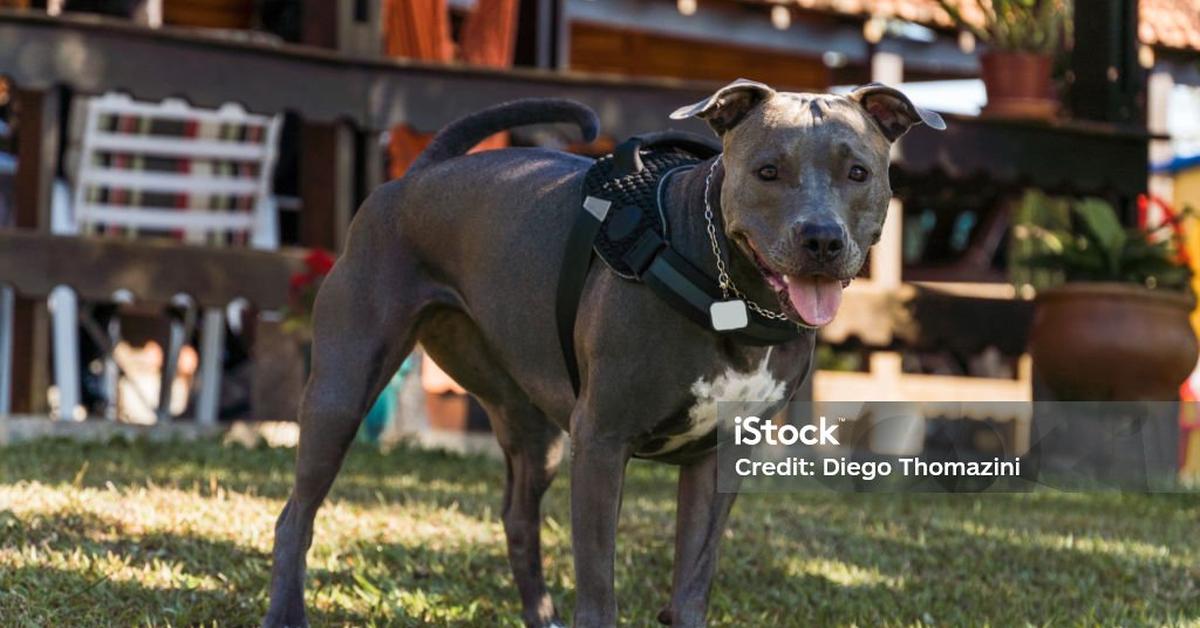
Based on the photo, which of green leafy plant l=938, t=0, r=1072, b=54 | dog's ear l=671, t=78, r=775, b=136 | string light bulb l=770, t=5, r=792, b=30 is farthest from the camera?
string light bulb l=770, t=5, r=792, b=30

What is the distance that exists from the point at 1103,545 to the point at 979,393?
17.9ft

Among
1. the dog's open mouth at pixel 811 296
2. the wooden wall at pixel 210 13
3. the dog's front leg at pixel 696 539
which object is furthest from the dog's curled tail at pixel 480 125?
the wooden wall at pixel 210 13

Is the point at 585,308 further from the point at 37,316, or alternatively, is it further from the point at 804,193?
the point at 37,316

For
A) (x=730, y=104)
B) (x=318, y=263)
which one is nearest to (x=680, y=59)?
(x=318, y=263)

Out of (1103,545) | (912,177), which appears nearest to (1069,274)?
(912,177)

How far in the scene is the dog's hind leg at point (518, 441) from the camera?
4098mm

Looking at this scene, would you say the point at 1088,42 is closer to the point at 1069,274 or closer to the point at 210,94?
the point at 1069,274

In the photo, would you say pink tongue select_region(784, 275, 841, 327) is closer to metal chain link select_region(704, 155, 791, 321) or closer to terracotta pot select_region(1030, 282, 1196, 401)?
metal chain link select_region(704, 155, 791, 321)

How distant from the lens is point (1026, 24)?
364 inches

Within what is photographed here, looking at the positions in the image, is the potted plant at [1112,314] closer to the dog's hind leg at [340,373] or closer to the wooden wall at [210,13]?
the dog's hind leg at [340,373]

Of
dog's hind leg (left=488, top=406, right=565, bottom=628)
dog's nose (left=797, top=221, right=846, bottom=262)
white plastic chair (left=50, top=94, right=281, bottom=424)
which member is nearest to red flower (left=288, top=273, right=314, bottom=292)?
white plastic chair (left=50, top=94, right=281, bottom=424)

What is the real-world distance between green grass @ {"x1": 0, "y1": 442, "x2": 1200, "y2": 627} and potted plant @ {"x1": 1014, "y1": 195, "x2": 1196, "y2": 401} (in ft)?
3.79

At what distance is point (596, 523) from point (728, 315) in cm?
50

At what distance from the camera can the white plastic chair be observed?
7.74m
